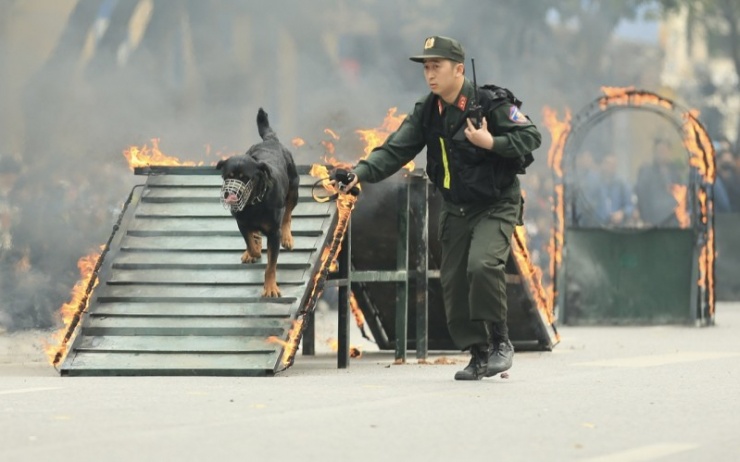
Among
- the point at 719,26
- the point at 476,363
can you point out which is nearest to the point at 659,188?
the point at 719,26

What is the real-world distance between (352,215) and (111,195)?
5.50 metres

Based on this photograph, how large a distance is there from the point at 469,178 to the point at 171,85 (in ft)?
40.8

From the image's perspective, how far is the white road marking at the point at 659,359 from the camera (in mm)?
13281

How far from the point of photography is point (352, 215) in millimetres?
13656

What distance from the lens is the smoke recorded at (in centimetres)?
1759

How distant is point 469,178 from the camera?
11.0 m

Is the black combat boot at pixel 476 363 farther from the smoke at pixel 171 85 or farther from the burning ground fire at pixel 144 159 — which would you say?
the smoke at pixel 171 85

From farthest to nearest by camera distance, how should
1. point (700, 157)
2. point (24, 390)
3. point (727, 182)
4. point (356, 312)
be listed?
point (727, 182) → point (700, 157) → point (356, 312) → point (24, 390)

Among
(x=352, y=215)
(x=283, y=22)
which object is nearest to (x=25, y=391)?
(x=352, y=215)

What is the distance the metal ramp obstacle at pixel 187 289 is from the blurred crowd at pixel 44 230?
7.76ft

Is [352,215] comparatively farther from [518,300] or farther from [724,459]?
[724,459]

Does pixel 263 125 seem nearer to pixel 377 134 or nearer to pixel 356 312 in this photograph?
pixel 377 134

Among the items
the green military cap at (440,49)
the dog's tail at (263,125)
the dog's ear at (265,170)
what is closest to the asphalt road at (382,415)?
the dog's ear at (265,170)

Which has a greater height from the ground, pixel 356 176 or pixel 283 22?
pixel 283 22
